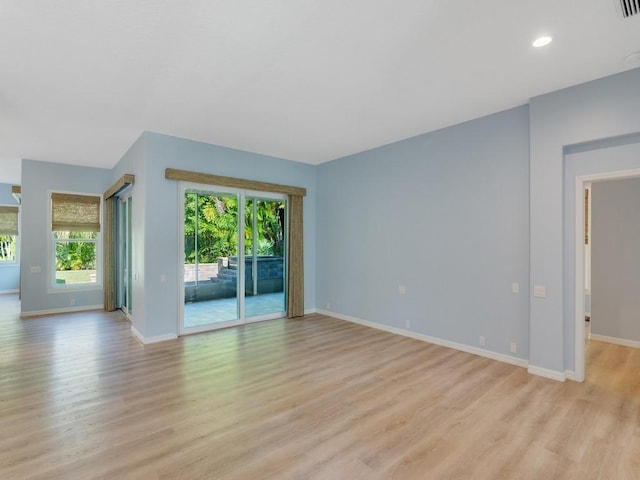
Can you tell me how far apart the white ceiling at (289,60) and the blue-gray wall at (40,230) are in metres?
2.34

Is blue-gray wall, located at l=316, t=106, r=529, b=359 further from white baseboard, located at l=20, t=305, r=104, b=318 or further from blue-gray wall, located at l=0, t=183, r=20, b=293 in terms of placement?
blue-gray wall, located at l=0, t=183, r=20, b=293

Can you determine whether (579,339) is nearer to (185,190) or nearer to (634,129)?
(634,129)

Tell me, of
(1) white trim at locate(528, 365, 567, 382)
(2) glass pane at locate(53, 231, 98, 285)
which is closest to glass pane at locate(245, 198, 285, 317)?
(2) glass pane at locate(53, 231, 98, 285)

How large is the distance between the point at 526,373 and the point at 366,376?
1.77 m

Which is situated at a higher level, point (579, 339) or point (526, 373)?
point (579, 339)

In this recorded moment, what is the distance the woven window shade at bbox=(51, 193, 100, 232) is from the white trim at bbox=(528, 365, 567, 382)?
8.14 meters

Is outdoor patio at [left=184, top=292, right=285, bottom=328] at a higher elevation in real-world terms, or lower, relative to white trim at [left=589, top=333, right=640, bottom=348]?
higher

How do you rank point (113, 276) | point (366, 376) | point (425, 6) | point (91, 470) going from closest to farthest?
point (91, 470)
point (425, 6)
point (366, 376)
point (113, 276)

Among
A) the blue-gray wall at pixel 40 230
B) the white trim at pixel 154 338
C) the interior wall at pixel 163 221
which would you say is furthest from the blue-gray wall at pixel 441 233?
the blue-gray wall at pixel 40 230

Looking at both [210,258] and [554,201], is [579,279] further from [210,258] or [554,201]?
[210,258]

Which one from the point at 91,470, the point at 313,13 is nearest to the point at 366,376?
the point at 91,470

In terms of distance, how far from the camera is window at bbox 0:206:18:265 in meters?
8.84

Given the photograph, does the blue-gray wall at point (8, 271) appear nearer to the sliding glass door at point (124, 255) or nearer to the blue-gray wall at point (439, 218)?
the blue-gray wall at point (439, 218)

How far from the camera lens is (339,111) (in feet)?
13.2
